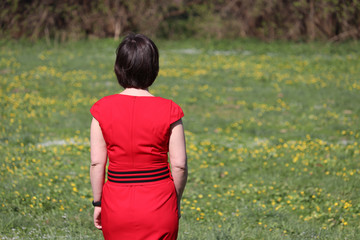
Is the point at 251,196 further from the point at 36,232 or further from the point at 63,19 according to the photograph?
the point at 63,19

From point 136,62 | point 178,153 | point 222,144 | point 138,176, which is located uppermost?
point 136,62

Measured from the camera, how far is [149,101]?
8.05 ft

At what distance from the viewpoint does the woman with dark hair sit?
2439 millimetres

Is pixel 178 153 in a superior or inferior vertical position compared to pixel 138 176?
superior

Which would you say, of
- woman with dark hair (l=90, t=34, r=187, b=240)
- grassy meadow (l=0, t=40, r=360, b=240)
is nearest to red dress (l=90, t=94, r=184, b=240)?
woman with dark hair (l=90, t=34, r=187, b=240)

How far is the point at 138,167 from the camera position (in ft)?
8.23

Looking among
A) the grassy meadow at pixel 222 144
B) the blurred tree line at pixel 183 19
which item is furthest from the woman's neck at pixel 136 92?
the blurred tree line at pixel 183 19

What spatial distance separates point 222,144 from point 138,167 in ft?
18.6

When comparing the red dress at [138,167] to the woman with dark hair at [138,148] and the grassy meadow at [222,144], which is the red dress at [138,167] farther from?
the grassy meadow at [222,144]

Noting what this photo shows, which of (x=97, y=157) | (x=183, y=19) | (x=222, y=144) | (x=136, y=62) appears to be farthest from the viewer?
(x=183, y=19)

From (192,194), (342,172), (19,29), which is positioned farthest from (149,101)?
(19,29)

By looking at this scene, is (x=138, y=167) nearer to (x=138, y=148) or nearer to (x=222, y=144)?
(x=138, y=148)

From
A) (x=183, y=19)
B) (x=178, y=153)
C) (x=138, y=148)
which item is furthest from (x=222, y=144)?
(x=183, y=19)

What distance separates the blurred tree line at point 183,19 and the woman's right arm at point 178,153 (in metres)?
19.0
